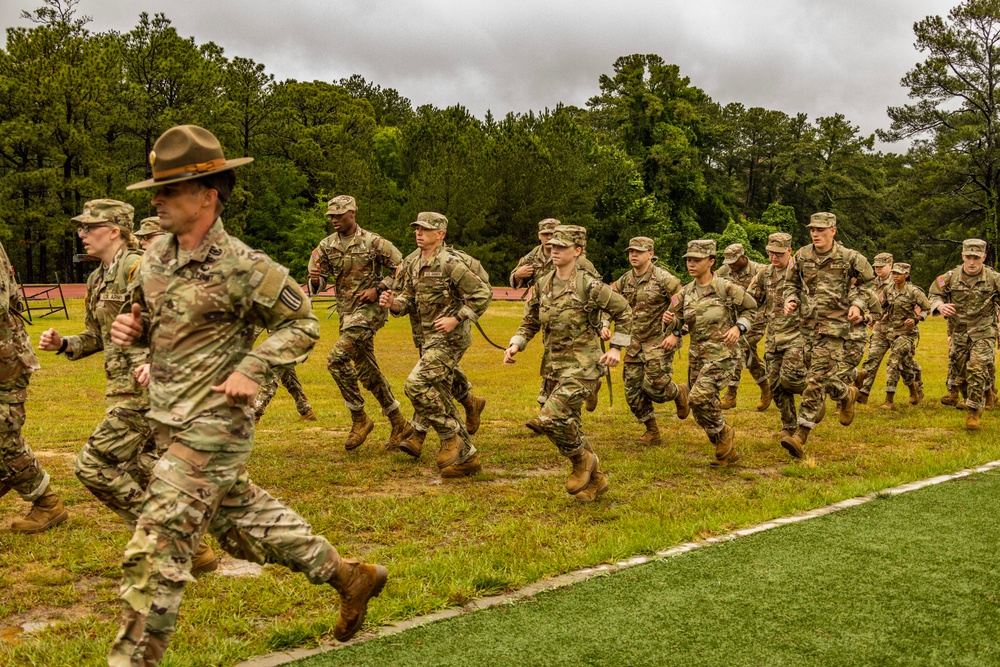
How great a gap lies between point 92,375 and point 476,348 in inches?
433

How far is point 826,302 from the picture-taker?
10633 mm

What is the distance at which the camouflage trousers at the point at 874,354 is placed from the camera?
14945mm

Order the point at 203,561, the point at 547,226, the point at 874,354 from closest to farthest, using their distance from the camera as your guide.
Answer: the point at 203,561
the point at 547,226
the point at 874,354


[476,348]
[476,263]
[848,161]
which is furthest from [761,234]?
[476,263]

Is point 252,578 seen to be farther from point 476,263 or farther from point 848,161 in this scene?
point 848,161

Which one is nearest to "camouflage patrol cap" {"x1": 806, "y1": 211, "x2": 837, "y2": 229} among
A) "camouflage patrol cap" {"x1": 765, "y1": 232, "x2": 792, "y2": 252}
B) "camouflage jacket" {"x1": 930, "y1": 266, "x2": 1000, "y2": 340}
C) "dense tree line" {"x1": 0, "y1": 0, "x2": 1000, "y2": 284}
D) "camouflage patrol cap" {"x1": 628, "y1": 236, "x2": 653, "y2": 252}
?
"camouflage patrol cap" {"x1": 628, "y1": 236, "x2": 653, "y2": 252}

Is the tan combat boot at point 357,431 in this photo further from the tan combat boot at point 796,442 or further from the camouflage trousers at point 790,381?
the camouflage trousers at point 790,381

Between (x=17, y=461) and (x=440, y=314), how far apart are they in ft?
13.6

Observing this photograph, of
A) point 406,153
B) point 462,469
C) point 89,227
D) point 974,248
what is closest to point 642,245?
point 462,469

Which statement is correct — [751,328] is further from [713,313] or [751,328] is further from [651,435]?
[713,313]

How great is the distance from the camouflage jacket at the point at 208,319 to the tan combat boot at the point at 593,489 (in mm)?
4319

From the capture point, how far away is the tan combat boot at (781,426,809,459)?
9930 millimetres

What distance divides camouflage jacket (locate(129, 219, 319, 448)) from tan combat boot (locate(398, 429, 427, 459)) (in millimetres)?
5609

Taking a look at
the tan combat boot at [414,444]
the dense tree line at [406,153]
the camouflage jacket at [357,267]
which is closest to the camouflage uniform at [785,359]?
the tan combat boot at [414,444]
